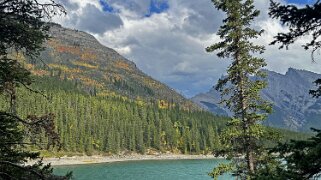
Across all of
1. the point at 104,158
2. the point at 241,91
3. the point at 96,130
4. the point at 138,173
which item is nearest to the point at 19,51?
the point at 241,91

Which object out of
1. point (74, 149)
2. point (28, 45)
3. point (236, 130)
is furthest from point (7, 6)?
point (74, 149)

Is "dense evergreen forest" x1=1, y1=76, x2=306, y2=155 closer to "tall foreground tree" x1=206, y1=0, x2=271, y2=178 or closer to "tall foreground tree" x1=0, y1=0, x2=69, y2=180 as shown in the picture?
"tall foreground tree" x1=206, y1=0, x2=271, y2=178

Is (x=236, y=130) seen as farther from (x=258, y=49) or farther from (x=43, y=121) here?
(x=43, y=121)

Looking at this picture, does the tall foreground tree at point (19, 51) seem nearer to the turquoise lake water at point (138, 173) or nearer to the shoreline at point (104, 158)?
the turquoise lake water at point (138, 173)

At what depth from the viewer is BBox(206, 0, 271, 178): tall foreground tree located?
23438 mm

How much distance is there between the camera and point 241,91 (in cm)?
2431

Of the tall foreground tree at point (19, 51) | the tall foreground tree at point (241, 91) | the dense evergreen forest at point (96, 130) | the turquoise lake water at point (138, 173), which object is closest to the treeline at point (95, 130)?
Result: the dense evergreen forest at point (96, 130)

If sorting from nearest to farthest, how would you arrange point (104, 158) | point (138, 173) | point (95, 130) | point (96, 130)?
point (138, 173) → point (104, 158) → point (96, 130) → point (95, 130)

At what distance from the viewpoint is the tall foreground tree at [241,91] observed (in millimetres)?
23438

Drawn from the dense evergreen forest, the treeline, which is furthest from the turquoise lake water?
the treeline

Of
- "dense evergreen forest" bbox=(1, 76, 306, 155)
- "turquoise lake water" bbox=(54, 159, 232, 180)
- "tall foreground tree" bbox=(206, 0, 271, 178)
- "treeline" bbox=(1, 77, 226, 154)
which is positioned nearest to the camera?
"tall foreground tree" bbox=(206, 0, 271, 178)

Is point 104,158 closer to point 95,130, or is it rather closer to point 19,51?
point 95,130

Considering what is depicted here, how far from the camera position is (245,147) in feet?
77.2

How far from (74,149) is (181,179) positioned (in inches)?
3136
